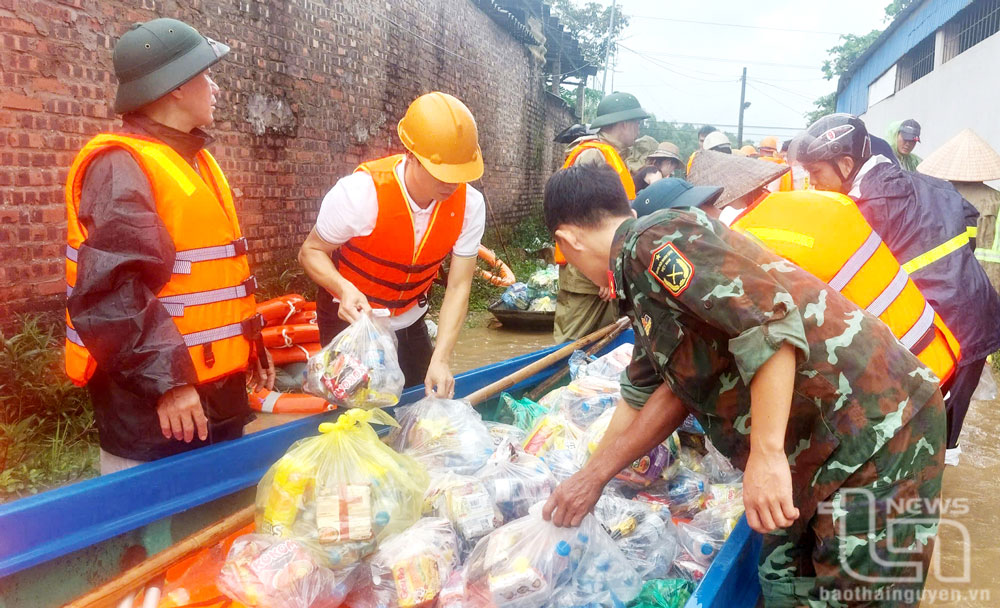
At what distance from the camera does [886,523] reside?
1540 millimetres

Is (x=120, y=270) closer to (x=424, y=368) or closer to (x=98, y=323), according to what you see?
(x=98, y=323)

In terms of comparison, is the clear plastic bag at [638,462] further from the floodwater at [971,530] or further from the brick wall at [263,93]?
the brick wall at [263,93]

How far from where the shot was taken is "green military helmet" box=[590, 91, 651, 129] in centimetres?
479

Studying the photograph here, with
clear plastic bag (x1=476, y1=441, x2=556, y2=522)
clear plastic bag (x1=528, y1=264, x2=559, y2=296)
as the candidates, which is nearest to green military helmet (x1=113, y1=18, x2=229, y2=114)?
clear plastic bag (x1=476, y1=441, x2=556, y2=522)

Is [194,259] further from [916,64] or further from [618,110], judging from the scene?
[916,64]

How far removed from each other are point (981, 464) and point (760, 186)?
258 cm

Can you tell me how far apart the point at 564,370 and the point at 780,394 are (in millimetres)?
2475

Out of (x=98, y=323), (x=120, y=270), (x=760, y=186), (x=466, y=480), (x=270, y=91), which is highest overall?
(x=270, y=91)

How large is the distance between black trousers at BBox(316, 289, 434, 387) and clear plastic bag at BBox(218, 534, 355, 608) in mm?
1270

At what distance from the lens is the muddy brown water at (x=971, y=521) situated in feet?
9.11

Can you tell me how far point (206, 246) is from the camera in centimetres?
192

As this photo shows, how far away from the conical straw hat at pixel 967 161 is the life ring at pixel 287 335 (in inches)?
168

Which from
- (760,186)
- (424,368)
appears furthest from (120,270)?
(760,186)

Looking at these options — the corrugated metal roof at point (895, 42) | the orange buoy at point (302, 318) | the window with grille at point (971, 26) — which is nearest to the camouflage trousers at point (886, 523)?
the orange buoy at point (302, 318)
